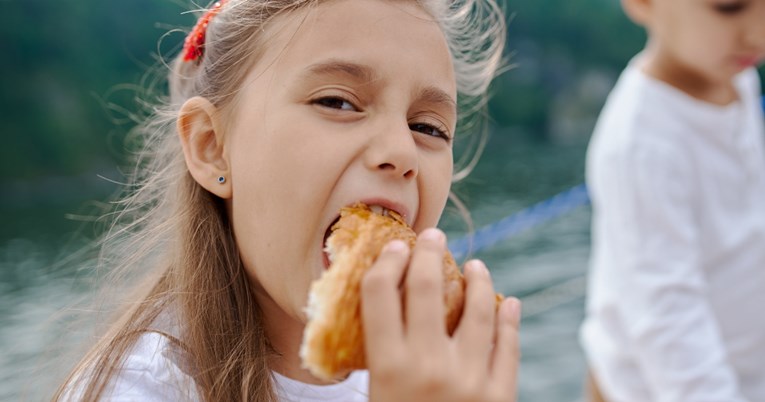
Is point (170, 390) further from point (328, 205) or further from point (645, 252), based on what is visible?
point (645, 252)

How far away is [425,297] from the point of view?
34.7 inches

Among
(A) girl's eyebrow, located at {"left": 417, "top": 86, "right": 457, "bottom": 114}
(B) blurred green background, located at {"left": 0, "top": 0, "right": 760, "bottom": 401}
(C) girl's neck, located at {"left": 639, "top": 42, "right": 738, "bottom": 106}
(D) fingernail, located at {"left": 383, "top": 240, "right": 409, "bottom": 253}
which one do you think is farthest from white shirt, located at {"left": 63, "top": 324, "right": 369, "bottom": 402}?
(B) blurred green background, located at {"left": 0, "top": 0, "right": 760, "bottom": 401}

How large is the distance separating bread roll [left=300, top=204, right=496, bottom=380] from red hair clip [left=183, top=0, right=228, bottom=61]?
1.98ft

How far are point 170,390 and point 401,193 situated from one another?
445 mm

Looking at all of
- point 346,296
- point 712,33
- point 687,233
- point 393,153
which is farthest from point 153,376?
point 712,33

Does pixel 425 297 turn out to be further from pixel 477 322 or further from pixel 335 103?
pixel 335 103

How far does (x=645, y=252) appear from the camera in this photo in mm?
1088

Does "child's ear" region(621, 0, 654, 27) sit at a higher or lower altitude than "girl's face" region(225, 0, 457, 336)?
higher

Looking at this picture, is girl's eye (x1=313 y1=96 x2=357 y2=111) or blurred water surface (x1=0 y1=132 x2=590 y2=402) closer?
girl's eye (x1=313 y1=96 x2=357 y2=111)

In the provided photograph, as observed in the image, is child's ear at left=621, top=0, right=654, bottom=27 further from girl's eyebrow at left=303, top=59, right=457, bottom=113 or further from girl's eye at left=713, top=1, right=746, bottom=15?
girl's eyebrow at left=303, top=59, right=457, bottom=113

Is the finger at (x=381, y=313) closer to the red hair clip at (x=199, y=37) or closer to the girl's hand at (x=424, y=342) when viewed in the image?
the girl's hand at (x=424, y=342)

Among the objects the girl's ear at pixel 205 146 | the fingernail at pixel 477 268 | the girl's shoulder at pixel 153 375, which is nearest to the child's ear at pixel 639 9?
the fingernail at pixel 477 268

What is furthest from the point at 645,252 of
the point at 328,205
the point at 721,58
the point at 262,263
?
the point at 262,263

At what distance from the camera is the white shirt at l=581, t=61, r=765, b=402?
1060 mm
